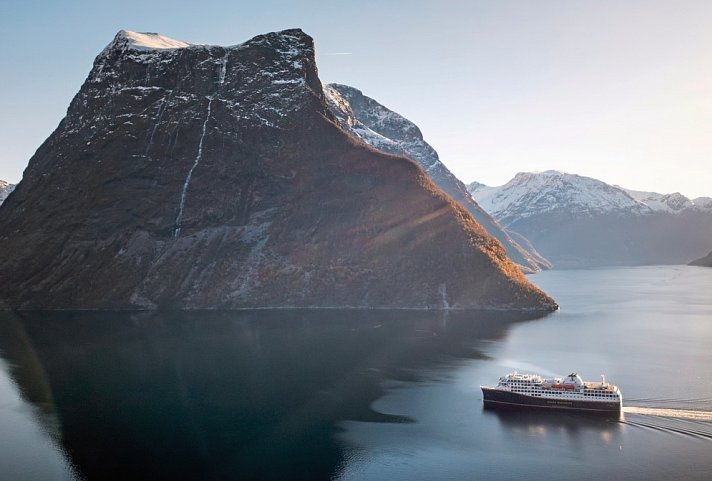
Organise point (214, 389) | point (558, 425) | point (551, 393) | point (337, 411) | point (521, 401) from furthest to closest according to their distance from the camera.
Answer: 1. point (214, 389)
2. point (521, 401)
3. point (551, 393)
4. point (337, 411)
5. point (558, 425)

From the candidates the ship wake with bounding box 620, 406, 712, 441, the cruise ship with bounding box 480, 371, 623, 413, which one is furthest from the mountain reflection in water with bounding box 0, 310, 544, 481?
the ship wake with bounding box 620, 406, 712, 441

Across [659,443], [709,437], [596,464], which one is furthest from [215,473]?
[709,437]

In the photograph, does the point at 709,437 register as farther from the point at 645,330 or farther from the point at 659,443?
the point at 645,330

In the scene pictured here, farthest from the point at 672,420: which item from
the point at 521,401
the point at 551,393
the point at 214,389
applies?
the point at 214,389

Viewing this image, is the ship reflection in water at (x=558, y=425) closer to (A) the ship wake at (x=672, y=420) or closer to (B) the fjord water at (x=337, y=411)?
(B) the fjord water at (x=337, y=411)

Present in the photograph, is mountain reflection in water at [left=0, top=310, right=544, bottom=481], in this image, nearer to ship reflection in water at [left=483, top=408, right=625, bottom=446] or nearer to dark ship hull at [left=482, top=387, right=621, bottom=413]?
ship reflection in water at [left=483, top=408, right=625, bottom=446]

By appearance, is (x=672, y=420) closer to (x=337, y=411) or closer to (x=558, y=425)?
(x=558, y=425)
